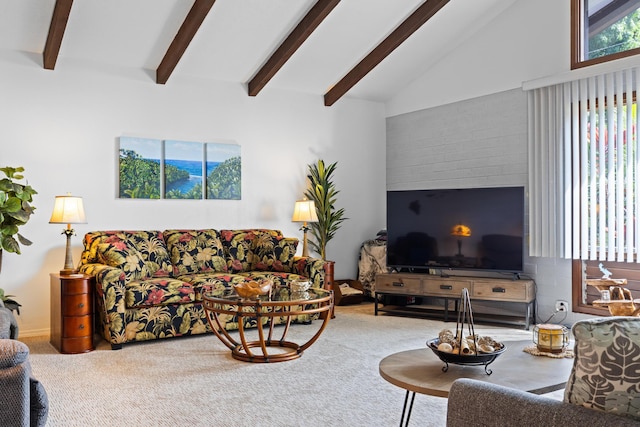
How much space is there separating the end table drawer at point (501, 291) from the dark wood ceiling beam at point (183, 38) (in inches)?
142

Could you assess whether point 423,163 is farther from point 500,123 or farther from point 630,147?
point 630,147

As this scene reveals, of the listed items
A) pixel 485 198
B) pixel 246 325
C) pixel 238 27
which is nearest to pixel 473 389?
pixel 246 325

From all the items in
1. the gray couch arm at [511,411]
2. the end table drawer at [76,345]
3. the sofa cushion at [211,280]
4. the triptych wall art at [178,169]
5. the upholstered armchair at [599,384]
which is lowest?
the end table drawer at [76,345]

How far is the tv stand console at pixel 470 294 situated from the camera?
218 inches

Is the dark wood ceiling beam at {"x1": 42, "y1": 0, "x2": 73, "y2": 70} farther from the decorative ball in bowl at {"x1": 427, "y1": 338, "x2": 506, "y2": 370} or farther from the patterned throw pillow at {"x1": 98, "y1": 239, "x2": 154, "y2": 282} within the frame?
the decorative ball in bowl at {"x1": 427, "y1": 338, "x2": 506, "y2": 370}

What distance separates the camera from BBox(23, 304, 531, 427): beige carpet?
3111 millimetres

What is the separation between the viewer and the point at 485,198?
5781mm

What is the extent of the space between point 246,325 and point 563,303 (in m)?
3.09

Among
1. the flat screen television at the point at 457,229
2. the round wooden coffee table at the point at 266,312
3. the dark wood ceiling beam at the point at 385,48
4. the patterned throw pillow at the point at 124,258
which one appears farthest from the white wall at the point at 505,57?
the patterned throw pillow at the point at 124,258

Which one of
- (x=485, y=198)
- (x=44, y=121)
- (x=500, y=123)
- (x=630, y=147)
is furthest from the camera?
(x=500, y=123)

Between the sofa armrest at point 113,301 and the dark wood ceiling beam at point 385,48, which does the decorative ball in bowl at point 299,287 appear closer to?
the sofa armrest at point 113,301

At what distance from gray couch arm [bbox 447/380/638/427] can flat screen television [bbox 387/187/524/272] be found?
4175 mm

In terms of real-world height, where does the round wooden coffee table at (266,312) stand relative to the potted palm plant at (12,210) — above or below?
below

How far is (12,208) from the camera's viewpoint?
4.66 m
